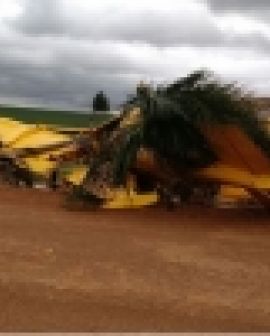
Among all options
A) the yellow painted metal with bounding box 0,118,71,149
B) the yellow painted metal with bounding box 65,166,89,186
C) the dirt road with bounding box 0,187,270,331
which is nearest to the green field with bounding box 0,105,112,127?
the yellow painted metal with bounding box 0,118,71,149

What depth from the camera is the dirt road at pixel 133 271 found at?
4.02 m

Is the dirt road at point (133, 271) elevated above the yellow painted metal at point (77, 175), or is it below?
below

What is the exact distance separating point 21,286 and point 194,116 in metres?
2.92

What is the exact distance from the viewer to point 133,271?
490cm

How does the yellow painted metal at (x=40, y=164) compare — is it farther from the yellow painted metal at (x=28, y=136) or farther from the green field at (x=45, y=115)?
the green field at (x=45, y=115)

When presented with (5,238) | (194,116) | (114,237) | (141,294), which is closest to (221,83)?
(194,116)

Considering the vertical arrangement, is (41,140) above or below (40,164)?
above

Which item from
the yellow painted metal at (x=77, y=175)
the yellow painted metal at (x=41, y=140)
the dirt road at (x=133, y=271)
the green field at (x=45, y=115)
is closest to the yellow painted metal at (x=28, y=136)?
the yellow painted metal at (x=41, y=140)

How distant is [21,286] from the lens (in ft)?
14.8

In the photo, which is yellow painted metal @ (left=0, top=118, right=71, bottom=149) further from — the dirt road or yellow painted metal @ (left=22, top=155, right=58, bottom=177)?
the dirt road

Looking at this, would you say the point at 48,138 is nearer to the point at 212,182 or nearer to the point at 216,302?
the point at 212,182

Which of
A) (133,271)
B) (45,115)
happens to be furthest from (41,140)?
(133,271)

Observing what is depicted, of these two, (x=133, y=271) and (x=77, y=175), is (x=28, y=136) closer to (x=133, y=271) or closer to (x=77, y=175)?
(x=77, y=175)

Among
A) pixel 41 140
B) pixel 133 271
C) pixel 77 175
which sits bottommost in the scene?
pixel 133 271
